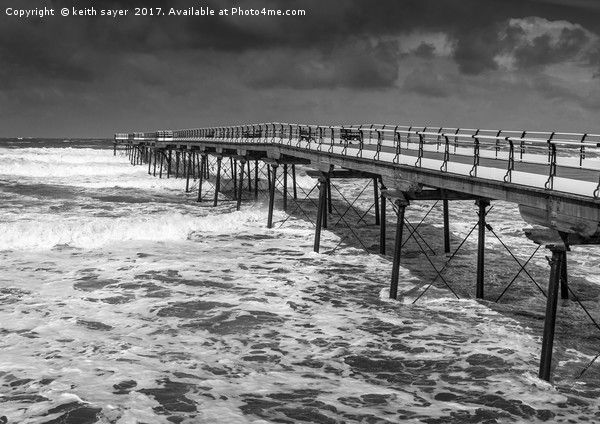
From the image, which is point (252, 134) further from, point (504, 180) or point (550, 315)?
point (550, 315)

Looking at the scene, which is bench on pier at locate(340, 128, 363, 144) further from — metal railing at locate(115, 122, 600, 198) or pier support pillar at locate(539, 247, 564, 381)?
pier support pillar at locate(539, 247, 564, 381)

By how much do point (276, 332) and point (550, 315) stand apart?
19.9ft

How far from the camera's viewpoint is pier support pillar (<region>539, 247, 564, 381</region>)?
1090 cm

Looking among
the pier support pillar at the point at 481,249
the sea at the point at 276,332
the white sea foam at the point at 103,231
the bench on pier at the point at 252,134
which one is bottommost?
the sea at the point at 276,332

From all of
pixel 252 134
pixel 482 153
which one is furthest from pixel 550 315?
pixel 252 134

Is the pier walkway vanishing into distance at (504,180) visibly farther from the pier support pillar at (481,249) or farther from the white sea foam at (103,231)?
the white sea foam at (103,231)

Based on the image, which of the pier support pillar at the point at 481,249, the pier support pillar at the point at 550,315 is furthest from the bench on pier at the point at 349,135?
the pier support pillar at the point at 550,315

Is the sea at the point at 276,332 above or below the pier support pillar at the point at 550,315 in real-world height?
below

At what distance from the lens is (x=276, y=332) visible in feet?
45.8

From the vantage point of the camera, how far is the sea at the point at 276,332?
1001 cm

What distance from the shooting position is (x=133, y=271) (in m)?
20.2

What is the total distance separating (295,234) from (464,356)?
54.8 ft

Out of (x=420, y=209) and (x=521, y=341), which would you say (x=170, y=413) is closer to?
(x=521, y=341)

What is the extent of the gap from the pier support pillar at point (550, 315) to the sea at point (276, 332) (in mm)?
292
